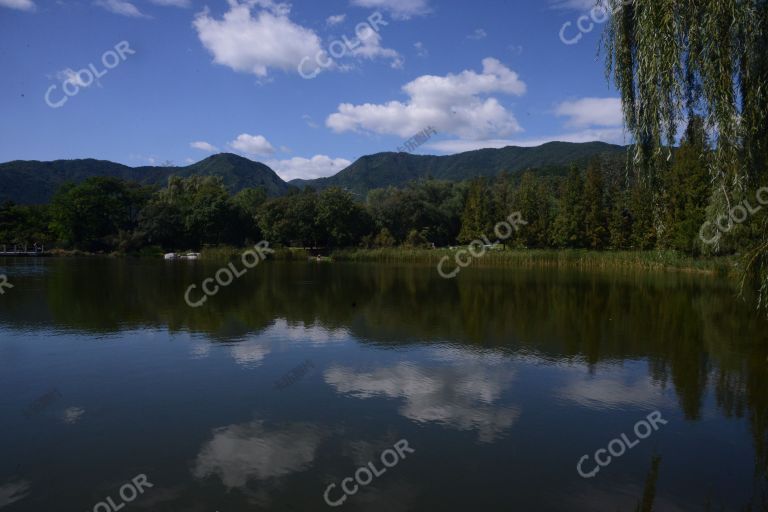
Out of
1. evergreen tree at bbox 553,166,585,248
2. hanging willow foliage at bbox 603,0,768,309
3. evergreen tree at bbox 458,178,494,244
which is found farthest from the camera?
evergreen tree at bbox 458,178,494,244

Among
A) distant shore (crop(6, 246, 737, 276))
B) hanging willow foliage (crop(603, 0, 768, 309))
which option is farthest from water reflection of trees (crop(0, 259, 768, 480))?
distant shore (crop(6, 246, 737, 276))

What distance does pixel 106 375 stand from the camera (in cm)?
1052

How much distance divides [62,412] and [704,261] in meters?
40.5

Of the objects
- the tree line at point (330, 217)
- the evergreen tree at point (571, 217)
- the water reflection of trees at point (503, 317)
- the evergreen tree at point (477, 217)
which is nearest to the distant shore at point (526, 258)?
the tree line at point (330, 217)

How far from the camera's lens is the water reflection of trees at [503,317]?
1188 centimetres

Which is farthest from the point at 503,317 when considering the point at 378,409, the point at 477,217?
the point at 477,217

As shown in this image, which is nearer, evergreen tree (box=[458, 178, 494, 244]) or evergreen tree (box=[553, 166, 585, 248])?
evergreen tree (box=[553, 166, 585, 248])

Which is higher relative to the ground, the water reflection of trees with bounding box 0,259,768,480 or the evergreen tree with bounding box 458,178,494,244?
the evergreen tree with bounding box 458,178,494,244

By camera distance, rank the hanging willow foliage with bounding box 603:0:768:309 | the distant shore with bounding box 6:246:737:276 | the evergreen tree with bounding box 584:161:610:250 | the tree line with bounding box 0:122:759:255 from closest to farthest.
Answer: the hanging willow foliage with bounding box 603:0:768:309, the distant shore with bounding box 6:246:737:276, the evergreen tree with bounding box 584:161:610:250, the tree line with bounding box 0:122:759:255

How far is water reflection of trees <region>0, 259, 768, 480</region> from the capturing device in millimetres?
11875

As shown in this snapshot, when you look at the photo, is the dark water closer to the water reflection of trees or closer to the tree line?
the water reflection of trees

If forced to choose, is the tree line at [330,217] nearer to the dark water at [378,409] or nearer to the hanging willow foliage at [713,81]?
→ the dark water at [378,409]

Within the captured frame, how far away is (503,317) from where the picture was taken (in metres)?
18.5

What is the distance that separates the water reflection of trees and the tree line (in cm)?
2499
